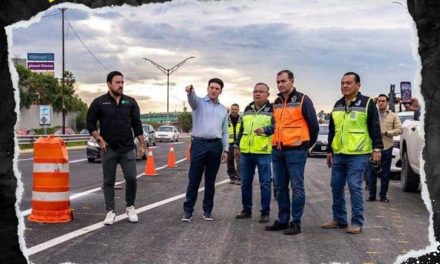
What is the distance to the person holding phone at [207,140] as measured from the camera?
23.4ft

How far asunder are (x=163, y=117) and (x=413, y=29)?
6.24ft

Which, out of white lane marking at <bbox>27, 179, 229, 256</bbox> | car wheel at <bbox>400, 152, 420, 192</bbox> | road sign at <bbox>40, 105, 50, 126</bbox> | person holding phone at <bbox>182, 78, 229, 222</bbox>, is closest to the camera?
white lane marking at <bbox>27, 179, 229, 256</bbox>

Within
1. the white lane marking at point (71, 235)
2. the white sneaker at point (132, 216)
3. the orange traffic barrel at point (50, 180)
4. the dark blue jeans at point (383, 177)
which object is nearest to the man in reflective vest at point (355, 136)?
the white sneaker at point (132, 216)

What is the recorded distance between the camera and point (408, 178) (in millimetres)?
10180

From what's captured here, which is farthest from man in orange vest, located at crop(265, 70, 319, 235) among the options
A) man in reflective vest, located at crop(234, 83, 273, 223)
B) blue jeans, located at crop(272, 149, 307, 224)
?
man in reflective vest, located at crop(234, 83, 273, 223)

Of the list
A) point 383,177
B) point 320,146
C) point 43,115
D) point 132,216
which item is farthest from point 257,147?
point 320,146

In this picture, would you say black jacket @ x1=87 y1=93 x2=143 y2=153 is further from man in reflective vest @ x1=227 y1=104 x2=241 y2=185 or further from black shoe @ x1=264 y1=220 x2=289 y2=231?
man in reflective vest @ x1=227 y1=104 x2=241 y2=185

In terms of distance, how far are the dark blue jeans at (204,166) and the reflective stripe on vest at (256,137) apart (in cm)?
39

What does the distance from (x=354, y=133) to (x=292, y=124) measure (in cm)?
79

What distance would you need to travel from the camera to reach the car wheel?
392 inches

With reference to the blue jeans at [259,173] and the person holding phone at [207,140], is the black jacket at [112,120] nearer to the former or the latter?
the person holding phone at [207,140]

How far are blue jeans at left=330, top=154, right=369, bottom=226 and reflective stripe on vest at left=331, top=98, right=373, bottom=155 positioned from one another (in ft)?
0.31

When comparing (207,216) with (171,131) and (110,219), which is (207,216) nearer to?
(110,219)

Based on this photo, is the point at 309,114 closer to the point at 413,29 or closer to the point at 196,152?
the point at 196,152
